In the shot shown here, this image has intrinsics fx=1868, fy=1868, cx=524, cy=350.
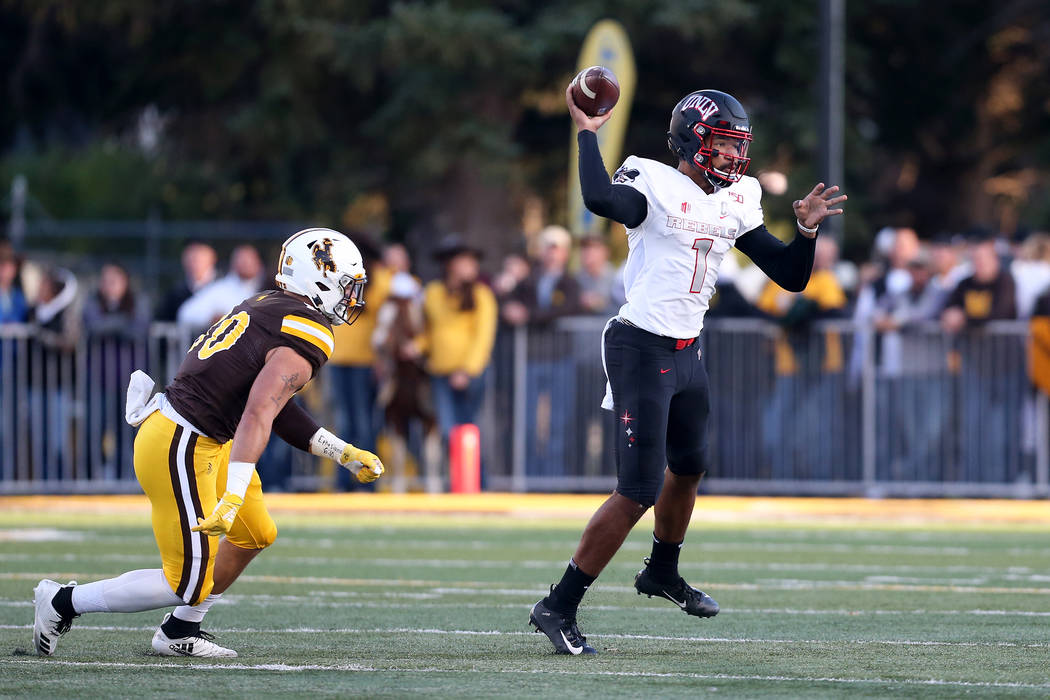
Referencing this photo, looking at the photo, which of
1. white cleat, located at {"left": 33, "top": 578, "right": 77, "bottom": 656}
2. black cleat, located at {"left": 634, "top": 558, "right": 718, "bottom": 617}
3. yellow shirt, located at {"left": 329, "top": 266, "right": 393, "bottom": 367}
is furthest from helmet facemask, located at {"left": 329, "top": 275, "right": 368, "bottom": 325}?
yellow shirt, located at {"left": 329, "top": 266, "right": 393, "bottom": 367}

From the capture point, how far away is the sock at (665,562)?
25.9ft

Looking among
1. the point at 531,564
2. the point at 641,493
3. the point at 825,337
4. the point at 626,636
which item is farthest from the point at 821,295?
the point at 641,493

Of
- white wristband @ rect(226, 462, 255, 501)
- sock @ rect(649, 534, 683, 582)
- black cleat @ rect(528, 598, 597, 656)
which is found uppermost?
white wristband @ rect(226, 462, 255, 501)

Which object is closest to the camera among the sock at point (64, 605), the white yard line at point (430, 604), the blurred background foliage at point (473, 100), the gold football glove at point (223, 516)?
the gold football glove at point (223, 516)

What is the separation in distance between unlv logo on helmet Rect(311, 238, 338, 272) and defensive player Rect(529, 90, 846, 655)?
3.38 feet

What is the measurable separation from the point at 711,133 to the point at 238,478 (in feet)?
7.69

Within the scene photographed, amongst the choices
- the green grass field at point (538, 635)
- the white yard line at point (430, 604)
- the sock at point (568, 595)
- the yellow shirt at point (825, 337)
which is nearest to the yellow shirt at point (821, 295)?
the yellow shirt at point (825, 337)

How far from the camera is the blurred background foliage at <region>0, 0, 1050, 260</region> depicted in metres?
24.8

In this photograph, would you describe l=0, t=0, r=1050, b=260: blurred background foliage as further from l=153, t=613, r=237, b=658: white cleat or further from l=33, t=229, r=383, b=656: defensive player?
l=153, t=613, r=237, b=658: white cleat

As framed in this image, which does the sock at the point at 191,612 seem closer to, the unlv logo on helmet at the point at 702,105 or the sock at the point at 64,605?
the sock at the point at 64,605

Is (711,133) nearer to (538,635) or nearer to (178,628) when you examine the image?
(538,635)

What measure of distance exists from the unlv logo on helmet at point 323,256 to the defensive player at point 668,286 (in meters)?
1.03

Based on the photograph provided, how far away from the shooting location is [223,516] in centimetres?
673

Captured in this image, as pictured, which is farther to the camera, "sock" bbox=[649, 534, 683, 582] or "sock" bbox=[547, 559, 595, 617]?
"sock" bbox=[649, 534, 683, 582]
